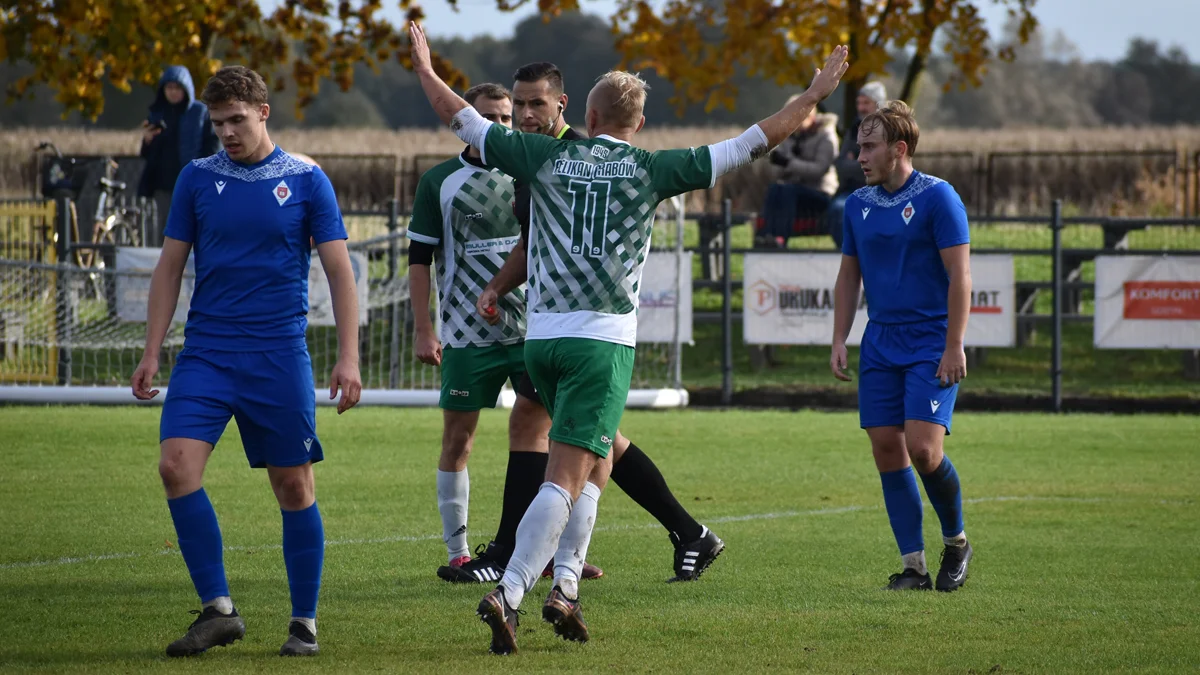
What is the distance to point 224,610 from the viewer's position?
5449 millimetres

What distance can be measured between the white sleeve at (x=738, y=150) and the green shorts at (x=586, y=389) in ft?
2.29

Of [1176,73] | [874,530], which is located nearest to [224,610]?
[874,530]

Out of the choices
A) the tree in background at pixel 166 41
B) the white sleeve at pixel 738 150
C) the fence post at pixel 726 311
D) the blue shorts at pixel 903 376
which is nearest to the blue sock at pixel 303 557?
the white sleeve at pixel 738 150

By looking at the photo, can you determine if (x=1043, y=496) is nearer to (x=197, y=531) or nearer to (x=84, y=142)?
(x=197, y=531)

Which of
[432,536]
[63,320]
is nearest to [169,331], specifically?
[63,320]

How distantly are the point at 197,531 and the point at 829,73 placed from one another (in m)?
2.64

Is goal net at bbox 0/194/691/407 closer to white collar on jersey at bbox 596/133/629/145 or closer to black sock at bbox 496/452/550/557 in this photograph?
black sock at bbox 496/452/550/557

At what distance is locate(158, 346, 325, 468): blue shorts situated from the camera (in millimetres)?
5414

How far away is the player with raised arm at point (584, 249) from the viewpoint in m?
5.52

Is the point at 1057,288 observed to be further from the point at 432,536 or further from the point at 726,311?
the point at 432,536

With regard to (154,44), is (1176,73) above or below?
above

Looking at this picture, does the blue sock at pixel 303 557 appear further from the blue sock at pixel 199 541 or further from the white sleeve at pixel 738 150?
the white sleeve at pixel 738 150

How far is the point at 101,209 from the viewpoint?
19.2 metres

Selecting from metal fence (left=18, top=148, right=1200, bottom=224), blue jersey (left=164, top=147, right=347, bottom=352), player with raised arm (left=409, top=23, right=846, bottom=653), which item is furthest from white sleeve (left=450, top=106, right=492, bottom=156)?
metal fence (left=18, top=148, right=1200, bottom=224)
